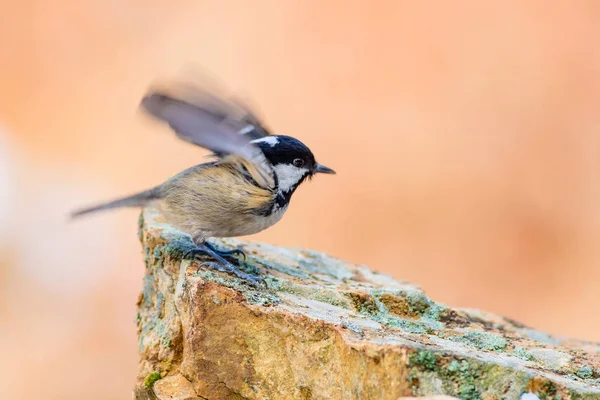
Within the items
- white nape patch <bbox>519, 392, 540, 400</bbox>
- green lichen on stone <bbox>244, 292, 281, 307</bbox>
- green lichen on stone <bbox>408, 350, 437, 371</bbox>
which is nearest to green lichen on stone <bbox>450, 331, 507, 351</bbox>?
white nape patch <bbox>519, 392, 540, 400</bbox>

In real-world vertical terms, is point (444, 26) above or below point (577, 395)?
above

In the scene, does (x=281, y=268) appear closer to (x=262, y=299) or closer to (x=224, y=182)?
(x=224, y=182)

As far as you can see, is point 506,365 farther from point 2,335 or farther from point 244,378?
point 2,335

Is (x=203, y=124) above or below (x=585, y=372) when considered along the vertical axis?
above

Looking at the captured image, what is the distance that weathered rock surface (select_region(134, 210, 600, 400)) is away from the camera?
2.81m

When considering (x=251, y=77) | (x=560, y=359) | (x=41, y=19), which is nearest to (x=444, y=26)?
(x=251, y=77)

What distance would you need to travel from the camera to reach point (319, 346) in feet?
10.2

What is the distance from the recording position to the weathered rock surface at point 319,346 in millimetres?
2807

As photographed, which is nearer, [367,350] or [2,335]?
[367,350]

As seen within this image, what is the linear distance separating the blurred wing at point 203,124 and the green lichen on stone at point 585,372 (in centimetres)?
180

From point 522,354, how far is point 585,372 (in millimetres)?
291

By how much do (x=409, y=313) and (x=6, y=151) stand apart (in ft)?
23.5

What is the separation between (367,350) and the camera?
9.29ft

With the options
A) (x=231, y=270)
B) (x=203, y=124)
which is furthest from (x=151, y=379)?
(x=203, y=124)
